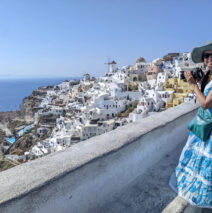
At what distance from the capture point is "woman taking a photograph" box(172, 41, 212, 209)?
1384 mm

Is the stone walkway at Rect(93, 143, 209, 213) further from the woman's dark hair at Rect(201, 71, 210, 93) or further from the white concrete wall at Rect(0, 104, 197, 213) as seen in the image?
the woman's dark hair at Rect(201, 71, 210, 93)

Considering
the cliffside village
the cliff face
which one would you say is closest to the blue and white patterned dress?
the cliffside village

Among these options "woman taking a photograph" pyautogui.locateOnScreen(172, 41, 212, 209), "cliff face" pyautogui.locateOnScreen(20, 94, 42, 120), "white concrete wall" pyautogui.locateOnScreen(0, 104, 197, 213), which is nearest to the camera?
"white concrete wall" pyautogui.locateOnScreen(0, 104, 197, 213)

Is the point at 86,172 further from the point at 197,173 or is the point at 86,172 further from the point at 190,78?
the point at 190,78

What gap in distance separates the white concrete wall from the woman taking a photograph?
1.39ft

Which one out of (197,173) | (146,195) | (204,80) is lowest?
(146,195)

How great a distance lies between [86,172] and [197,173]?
0.82m

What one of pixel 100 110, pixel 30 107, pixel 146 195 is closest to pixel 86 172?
pixel 146 195

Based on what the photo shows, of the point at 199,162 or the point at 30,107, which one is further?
the point at 30,107

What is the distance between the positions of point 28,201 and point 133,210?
87 centimetres

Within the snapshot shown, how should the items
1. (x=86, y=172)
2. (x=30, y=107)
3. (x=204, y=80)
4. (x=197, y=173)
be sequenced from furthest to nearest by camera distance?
(x=30, y=107), (x=204, y=80), (x=197, y=173), (x=86, y=172)

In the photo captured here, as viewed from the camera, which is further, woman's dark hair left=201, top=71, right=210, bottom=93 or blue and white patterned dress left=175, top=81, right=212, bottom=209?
woman's dark hair left=201, top=71, right=210, bottom=93

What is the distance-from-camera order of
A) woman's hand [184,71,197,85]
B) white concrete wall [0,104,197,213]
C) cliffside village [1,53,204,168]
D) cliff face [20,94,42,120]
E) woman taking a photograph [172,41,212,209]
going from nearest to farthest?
white concrete wall [0,104,197,213] → woman taking a photograph [172,41,212,209] → woman's hand [184,71,197,85] → cliffside village [1,53,204,168] → cliff face [20,94,42,120]

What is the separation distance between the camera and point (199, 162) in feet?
4.78
